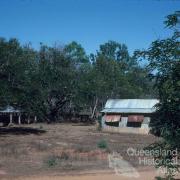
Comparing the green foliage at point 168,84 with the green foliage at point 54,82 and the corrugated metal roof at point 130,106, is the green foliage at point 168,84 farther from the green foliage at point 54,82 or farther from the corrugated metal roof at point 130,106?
the corrugated metal roof at point 130,106

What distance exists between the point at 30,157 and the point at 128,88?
51.2 meters

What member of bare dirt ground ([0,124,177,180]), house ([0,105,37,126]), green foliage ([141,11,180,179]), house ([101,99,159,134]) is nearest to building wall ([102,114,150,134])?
house ([101,99,159,134])

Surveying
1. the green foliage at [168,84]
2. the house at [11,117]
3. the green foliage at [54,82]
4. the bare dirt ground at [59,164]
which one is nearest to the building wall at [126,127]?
the green foliage at [54,82]

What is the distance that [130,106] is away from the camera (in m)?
47.1

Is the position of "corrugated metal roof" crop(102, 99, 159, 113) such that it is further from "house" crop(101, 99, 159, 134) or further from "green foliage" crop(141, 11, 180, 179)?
"green foliage" crop(141, 11, 180, 179)

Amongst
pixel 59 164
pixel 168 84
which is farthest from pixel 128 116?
pixel 168 84

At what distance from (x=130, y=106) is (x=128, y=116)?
172 cm

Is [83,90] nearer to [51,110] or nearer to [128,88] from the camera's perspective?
[51,110]

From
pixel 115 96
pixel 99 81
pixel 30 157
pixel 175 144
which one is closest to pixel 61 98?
pixel 99 81

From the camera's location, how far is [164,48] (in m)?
10.1

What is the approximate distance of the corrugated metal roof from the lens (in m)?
45.4

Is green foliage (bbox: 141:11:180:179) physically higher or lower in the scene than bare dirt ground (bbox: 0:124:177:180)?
higher

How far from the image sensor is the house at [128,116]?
4466 centimetres

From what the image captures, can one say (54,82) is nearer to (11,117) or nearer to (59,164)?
(11,117)
